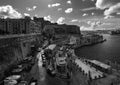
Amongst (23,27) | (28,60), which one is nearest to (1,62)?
(28,60)

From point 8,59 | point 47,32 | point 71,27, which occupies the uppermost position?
point 71,27

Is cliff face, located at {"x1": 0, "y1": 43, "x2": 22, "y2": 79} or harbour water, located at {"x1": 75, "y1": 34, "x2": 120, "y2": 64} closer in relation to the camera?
cliff face, located at {"x1": 0, "y1": 43, "x2": 22, "y2": 79}

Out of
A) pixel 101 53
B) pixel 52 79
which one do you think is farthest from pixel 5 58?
pixel 101 53

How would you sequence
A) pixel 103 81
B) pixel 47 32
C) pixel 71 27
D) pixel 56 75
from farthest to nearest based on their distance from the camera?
pixel 71 27 < pixel 47 32 < pixel 56 75 < pixel 103 81

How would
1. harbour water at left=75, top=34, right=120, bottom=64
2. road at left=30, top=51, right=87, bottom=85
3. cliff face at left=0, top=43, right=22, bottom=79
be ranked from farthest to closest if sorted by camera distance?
1. harbour water at left=75, top=34, right=120, bottom=64
2. cliff face at left=0, top=43, right=22, bottom=79
3. road at left=30, top=51, right=87, bottom=85

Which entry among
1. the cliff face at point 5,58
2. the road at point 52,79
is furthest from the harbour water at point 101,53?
the cliff face at point 5,58

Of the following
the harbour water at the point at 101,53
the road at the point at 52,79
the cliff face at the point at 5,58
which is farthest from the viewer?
the harbour water at the point at 101,53

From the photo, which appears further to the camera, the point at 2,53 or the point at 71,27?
the point at 71,27

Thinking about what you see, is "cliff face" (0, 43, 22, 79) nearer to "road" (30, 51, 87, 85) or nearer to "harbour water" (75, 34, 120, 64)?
"road" (30, 51, 87, 85)

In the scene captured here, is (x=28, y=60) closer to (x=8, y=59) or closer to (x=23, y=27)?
(x=8, y=59)

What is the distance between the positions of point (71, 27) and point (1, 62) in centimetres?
10356

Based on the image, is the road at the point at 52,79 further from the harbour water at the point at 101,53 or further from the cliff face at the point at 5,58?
the harbour water at the point at 101,53

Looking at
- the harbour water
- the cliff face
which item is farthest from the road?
the harbour water

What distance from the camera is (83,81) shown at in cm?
2017
